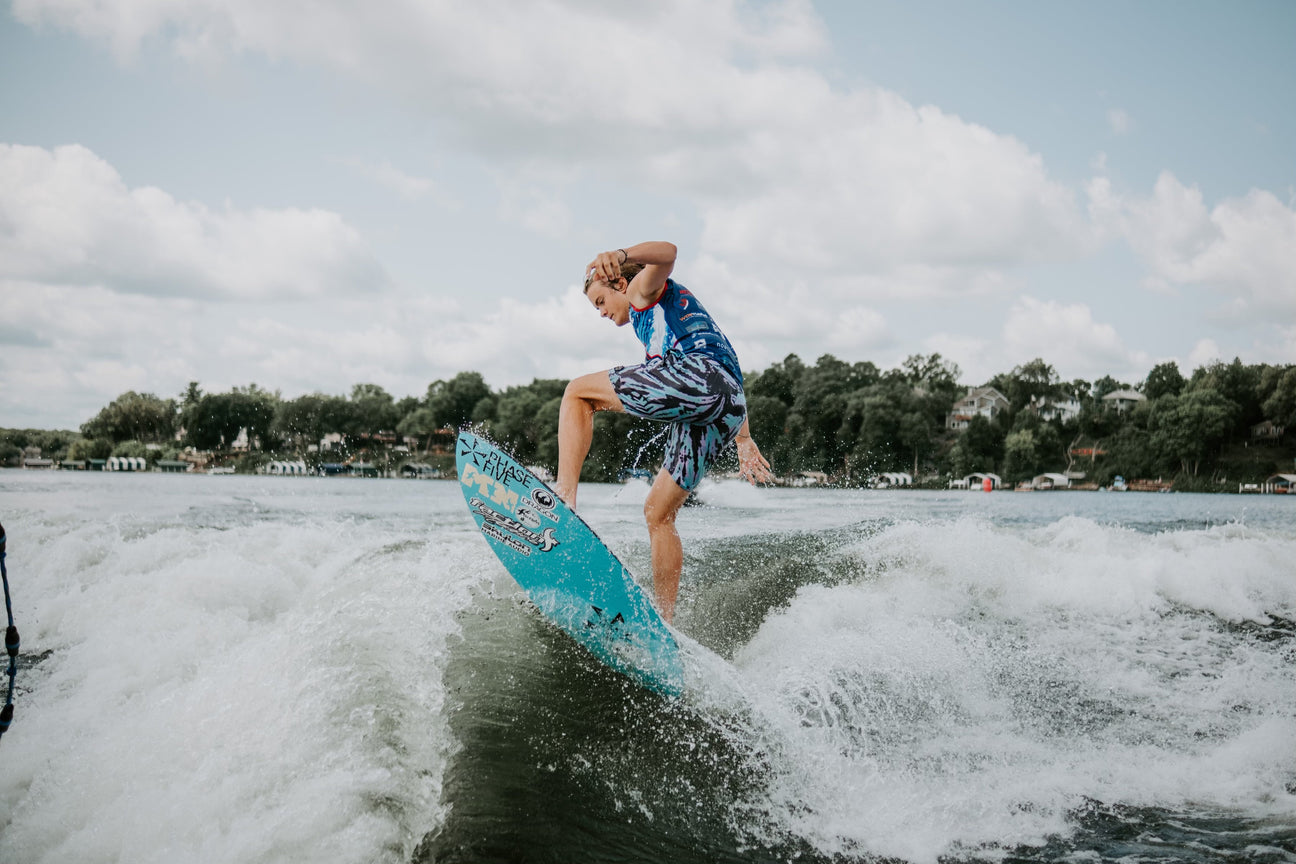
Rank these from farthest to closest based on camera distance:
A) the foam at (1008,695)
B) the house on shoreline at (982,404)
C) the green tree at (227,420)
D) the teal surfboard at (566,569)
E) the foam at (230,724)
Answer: the house on shoreline at (982,404) → the green tree at (227,420) → the teal surfboard at (566,569) → the foam at (1008,695) → the foam at (230,724)

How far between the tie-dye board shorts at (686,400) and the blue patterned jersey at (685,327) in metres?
0.07

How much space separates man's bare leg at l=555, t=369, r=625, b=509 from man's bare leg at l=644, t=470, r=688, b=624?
19.8 inches

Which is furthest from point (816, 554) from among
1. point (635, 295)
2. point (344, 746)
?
point (344, 746)

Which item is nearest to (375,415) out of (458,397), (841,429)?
(458,397)

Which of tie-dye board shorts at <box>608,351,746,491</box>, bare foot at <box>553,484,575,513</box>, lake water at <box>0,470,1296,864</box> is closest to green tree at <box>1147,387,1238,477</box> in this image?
lake water at <box>0,470,1296,864</box>

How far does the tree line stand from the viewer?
216ft

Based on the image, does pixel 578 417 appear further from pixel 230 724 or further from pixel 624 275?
pixel 230 724

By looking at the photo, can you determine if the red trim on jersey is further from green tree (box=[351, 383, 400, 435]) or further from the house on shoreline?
the house on shoreline

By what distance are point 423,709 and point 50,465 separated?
75.7m

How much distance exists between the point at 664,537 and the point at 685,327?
118cm

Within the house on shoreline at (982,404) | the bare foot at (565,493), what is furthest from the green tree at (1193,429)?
the bare foot at (565,493)

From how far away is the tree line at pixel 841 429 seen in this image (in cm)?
6588

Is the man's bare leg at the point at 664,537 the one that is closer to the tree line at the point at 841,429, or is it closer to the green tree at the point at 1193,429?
the tree line at the point at 841,429

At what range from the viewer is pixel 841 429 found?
72.6 metres
